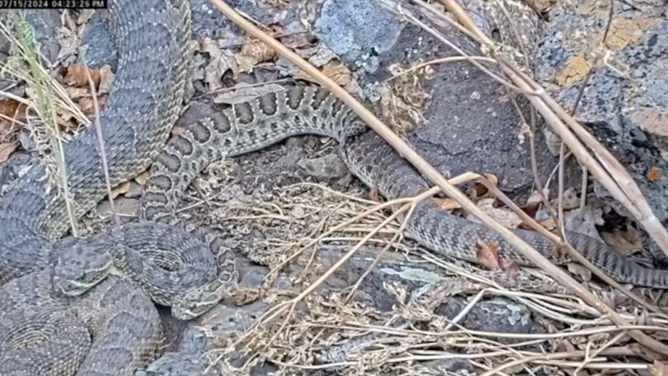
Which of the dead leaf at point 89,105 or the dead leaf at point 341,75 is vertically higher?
the dead leaf at point 341,75

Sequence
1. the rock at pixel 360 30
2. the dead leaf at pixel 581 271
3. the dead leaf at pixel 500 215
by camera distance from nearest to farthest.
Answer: the dead leaf at pixel 581 271
the dead leaf at pixel 500 215
the rock at pixel 360 30

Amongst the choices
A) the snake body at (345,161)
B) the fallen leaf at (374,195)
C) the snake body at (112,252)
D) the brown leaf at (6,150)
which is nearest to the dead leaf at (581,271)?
the snake body at (345,161)

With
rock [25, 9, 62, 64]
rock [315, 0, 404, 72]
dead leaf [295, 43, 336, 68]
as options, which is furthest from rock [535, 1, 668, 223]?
rock [25, 9, 62, 64]

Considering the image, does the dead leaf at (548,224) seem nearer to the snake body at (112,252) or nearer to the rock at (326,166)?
the rock at (326,166)

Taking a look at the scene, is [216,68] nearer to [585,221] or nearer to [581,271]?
[585,221]

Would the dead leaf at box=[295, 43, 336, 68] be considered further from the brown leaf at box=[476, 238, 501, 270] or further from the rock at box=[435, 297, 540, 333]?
the rock at box=[435, 297, 540, 333]

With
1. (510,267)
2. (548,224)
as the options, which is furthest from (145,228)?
(548,224)
